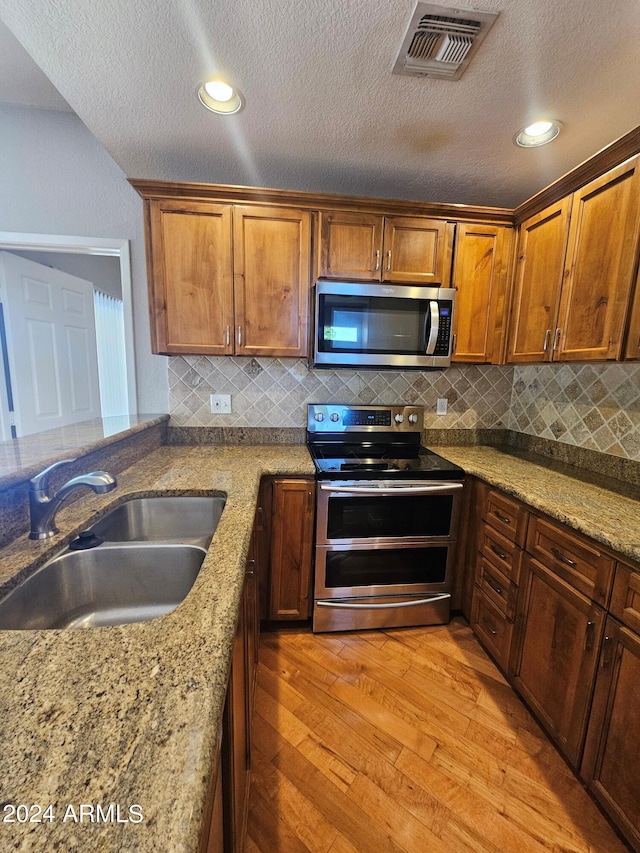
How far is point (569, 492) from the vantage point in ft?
5.05

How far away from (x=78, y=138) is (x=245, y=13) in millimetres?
1605

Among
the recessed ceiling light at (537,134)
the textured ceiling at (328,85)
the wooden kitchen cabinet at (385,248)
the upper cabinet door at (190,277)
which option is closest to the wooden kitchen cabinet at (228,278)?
the upper cabinet door at (190,277)

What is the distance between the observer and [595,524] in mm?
1223

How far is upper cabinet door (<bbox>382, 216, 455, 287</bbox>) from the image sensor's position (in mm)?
1952

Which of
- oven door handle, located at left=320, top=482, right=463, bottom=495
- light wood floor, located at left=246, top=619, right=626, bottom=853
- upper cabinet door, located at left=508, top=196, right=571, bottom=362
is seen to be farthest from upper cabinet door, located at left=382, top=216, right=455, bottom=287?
light wood floor, located at left=246, top=619, right=626, bottom=853

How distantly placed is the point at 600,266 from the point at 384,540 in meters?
1.56

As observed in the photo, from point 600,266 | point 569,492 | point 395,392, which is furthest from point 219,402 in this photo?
point 600,266

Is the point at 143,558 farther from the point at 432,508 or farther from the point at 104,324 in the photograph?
the point at 104,324

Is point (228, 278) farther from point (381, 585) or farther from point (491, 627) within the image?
point (491, 627)

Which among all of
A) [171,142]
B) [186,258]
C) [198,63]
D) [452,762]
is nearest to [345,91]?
[198,63]

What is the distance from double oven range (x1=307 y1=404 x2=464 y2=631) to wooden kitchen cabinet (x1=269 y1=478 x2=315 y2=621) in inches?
2.2

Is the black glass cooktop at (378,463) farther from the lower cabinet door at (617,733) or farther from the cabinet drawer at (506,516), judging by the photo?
the lower cabinet door at (617,733)

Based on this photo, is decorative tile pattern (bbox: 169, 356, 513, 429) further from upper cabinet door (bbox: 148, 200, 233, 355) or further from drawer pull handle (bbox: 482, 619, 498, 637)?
drawer pull handle (bbox: 482, 619, 498, 637)

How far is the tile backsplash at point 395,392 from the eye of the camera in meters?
2.09
